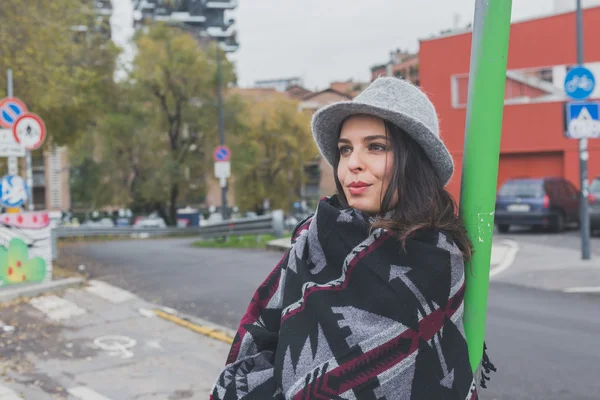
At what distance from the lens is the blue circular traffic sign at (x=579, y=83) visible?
1097 centimetres

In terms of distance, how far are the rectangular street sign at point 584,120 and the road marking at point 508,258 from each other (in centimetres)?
261

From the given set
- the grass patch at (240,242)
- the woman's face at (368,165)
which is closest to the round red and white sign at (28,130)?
the grass patch at (240,242)

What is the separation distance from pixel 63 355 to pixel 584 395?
15.6 ft

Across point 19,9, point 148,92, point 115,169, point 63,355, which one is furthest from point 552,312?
point 115,169

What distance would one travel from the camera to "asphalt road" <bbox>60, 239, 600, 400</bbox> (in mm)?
5242

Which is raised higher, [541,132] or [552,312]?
[541,132]

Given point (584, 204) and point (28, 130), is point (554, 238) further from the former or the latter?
point (28, 130)

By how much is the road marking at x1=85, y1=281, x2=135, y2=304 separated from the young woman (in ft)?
27.7

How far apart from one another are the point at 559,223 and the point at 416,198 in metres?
17.7

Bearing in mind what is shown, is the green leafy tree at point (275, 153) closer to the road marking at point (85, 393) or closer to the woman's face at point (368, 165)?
the road marking at point (85, 393)

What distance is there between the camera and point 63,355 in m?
6.57

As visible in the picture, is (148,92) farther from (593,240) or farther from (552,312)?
(552,312)

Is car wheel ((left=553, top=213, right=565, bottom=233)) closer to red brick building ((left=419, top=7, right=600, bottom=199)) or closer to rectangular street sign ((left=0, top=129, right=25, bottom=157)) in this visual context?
red brick building ((left=419, top=7, right=600, bottom=199))

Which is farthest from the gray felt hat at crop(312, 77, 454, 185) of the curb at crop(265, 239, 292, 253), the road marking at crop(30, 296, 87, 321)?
the curb at crop(265, 239, 292, 253)
